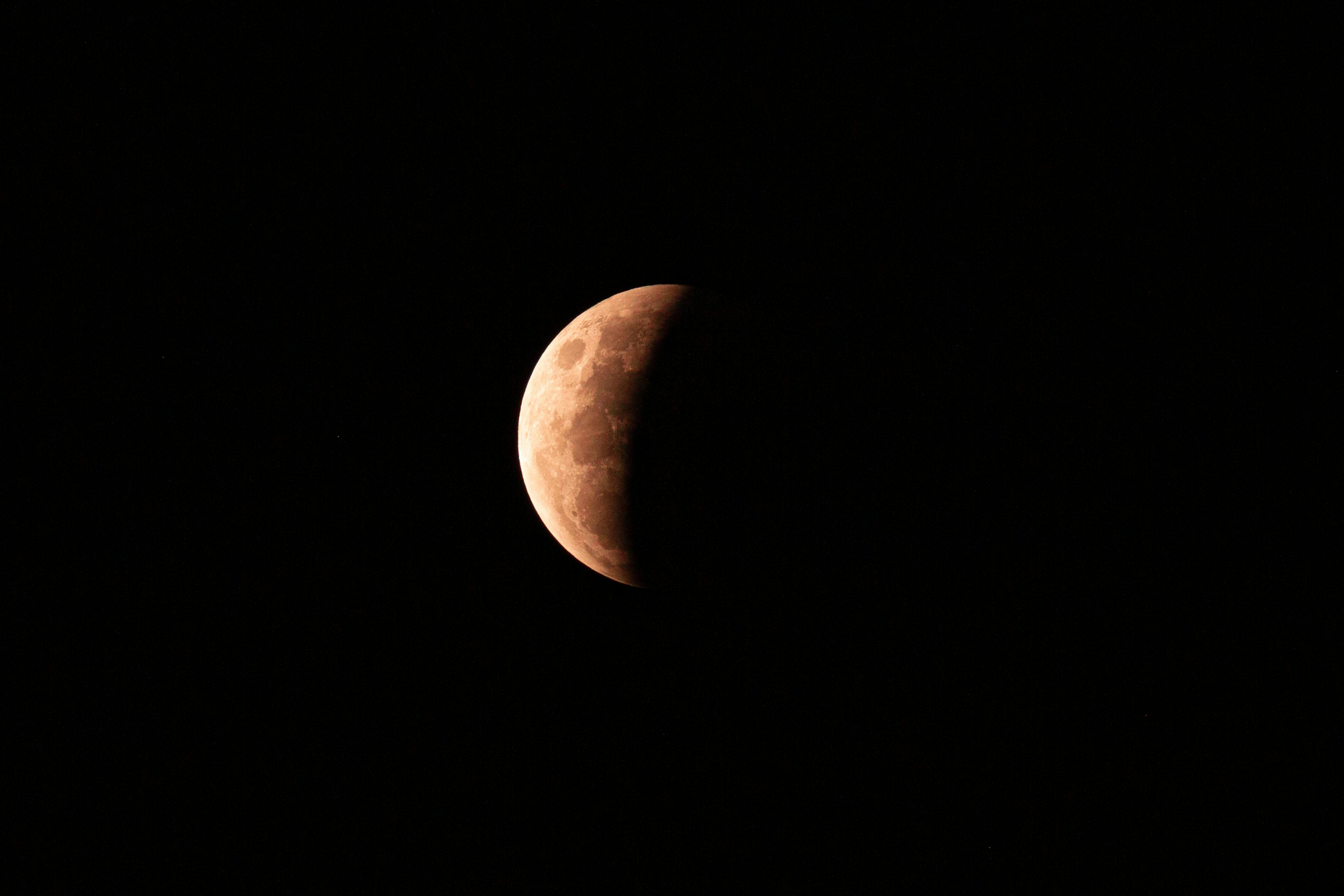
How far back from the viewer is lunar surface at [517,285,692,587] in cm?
316

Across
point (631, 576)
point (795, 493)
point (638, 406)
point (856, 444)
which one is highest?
point (638, 406)

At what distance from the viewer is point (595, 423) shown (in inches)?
125

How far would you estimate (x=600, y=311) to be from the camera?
3664mm

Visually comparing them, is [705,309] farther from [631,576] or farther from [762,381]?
[631,576]

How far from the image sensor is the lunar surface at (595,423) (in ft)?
10.4

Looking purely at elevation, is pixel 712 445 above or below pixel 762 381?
below

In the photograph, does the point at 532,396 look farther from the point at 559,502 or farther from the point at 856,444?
the point at 856,444

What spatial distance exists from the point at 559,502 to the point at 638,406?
68 cm

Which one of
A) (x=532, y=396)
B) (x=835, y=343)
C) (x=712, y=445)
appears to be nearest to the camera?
(x=712, y=445)

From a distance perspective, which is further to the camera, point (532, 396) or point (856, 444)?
point (532, 396)

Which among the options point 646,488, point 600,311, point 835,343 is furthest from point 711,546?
point 600,311

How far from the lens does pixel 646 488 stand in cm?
311

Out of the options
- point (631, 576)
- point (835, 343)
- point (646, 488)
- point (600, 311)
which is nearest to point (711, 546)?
point (646, 488)

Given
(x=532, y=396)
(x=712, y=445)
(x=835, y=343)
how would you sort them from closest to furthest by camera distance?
(x=712, y=445) < (x=835, y=343) < (x=532, y=396)
